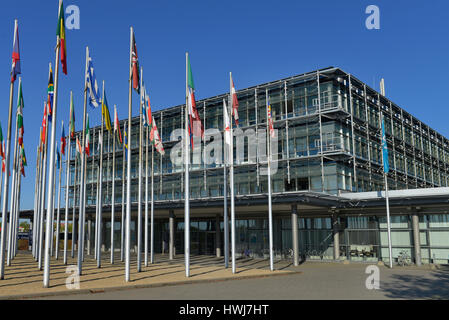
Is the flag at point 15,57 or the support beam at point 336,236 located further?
the support beam at point 336,236

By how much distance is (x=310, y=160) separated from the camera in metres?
41.8

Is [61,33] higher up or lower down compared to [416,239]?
higher up

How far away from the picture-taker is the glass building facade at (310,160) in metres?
38.3

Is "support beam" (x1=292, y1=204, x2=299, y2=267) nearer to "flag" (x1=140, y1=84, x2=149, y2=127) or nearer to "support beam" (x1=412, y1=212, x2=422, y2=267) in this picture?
"support beam" (x1=412, y1=212, x2=422, y2=267)

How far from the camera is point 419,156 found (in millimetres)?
57656

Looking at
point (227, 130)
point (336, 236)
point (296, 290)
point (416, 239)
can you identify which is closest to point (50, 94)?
point (227, 130)

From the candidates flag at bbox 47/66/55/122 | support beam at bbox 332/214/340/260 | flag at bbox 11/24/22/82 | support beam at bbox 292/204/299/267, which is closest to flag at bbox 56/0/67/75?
flag at bbox 47/66/55/122

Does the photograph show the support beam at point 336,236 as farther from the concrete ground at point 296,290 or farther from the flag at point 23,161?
the flag at point 23,161

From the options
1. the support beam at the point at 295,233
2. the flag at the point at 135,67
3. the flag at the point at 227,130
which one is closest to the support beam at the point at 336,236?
the support beam at the point at 295,233

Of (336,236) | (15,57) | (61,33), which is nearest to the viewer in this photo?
(61,33)

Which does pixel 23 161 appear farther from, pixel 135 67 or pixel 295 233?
pixel 295 233

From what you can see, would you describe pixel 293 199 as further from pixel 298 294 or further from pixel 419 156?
pixel 419 156

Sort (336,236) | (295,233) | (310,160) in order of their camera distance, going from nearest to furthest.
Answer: (295,233) → (336,236) → (310,160)

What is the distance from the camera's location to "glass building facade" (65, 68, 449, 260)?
3831 centimetres
